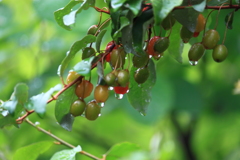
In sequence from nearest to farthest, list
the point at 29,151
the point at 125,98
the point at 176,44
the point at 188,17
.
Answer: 1. the point at 188,17
2. the point at 176,44
3. the point at 29,151
4. the point at 125,98

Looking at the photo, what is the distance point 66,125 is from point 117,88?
187 mm

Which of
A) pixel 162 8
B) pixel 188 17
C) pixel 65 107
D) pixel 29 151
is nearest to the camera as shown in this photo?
pixel 162 8

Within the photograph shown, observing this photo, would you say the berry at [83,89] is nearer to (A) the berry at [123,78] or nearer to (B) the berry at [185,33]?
(A) the berry at [123,78]

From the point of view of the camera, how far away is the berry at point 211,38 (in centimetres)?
109

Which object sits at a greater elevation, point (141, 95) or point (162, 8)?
point (162, 8)

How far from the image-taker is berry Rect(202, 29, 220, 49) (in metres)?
1.09

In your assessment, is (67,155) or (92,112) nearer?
(92,112)

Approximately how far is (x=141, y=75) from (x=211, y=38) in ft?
0.70

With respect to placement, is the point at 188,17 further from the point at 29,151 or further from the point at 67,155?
the point at 29,151

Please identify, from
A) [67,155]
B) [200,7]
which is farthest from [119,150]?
[200,7]

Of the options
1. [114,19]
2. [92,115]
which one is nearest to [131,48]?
[114,19]

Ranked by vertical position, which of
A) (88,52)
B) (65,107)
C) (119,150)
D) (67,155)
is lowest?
(119,150)

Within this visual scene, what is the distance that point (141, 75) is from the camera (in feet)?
3.67

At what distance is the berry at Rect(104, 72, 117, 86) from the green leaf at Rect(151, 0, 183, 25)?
23 centimetres
